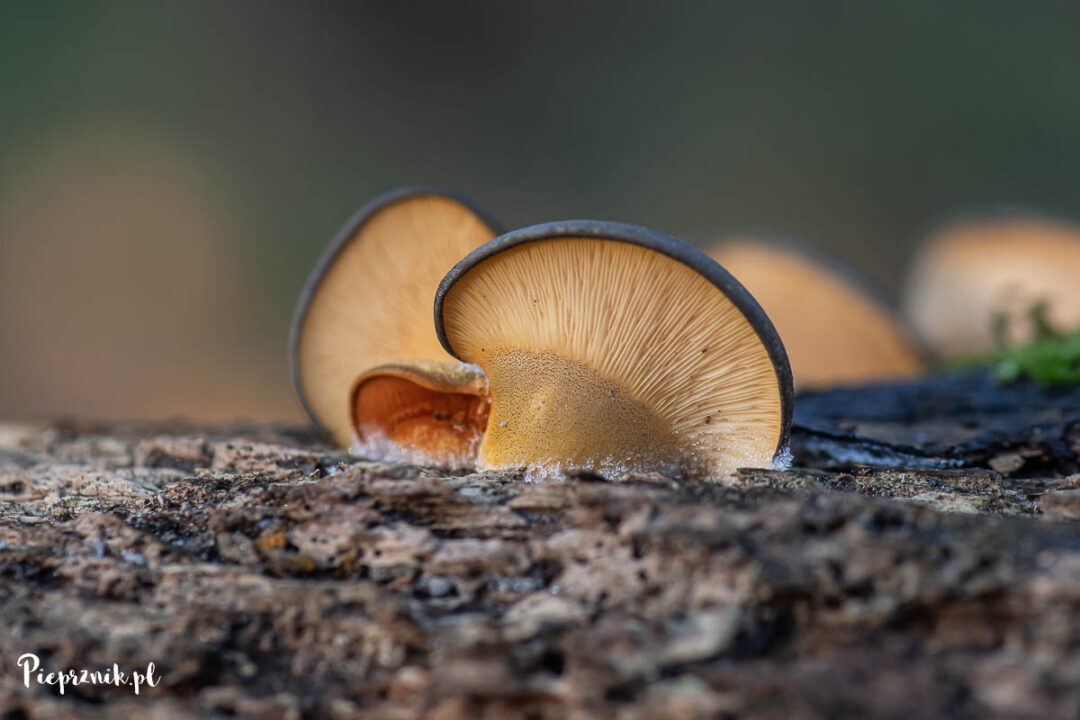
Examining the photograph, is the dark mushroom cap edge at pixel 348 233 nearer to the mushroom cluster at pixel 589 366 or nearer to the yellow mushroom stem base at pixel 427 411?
the mushroom cluster at pixel 589 366

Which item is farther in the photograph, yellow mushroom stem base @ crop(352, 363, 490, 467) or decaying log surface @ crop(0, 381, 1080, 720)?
yellow mushroom stem base @ crop(352, 363, 490, 467)

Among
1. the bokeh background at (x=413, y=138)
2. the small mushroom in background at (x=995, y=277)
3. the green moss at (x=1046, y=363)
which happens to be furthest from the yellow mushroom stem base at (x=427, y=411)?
the bokeh background at (x=413, y=138)

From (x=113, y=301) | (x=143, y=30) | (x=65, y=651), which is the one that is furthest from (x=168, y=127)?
(x=65, y=651)

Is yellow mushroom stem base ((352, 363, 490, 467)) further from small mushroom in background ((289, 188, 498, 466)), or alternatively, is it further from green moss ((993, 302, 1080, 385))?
green moss ((993, 302, 1080, 385))

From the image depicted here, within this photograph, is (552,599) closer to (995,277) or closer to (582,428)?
(582,428)

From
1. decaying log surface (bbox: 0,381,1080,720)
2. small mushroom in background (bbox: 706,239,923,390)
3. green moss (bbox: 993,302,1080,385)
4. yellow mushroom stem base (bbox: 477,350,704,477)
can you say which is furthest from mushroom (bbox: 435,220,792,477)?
small mushroom in background (bbox: 706,239,923,390)
